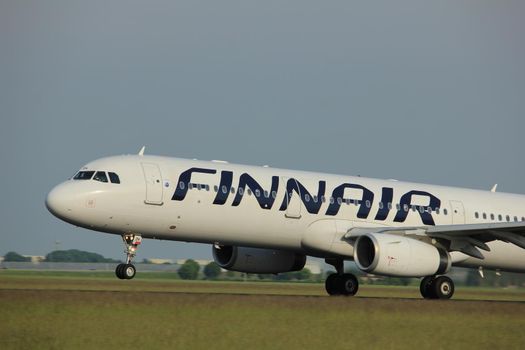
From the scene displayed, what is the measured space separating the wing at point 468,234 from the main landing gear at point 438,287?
3.97ft

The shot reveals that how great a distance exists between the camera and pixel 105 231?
3831 centimetres

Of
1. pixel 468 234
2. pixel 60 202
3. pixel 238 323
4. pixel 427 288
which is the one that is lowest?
pixel 238 323

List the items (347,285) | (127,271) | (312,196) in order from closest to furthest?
(127,271) → (312,196) → (347,285)

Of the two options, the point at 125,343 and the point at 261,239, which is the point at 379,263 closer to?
the point at 261,239

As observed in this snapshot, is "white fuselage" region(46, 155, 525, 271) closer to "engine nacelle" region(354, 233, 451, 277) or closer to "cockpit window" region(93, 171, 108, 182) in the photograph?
"cockpit window" region(93, 171, 108, 182)

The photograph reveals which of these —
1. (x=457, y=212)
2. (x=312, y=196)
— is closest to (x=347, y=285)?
(x=312, y=196)

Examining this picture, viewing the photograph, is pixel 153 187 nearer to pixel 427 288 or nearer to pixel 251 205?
pixel 251 205

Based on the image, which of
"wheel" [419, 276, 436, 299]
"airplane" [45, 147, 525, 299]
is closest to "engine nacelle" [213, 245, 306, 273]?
"airplane" [45, 147, 525, 299]

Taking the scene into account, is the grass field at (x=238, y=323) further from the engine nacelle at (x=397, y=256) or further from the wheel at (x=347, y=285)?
the wheel at (x=347, y=285)

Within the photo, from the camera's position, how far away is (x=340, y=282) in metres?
43.9

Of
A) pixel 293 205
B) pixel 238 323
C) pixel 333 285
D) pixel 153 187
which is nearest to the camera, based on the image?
pixel 238 323

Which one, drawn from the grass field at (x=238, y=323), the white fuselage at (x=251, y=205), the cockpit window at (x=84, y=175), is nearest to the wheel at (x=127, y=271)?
the white fuselage at (x=251, y=205)

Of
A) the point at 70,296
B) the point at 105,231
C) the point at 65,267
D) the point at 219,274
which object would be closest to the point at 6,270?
the point at 65,267

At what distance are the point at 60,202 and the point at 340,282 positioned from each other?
1239cm
